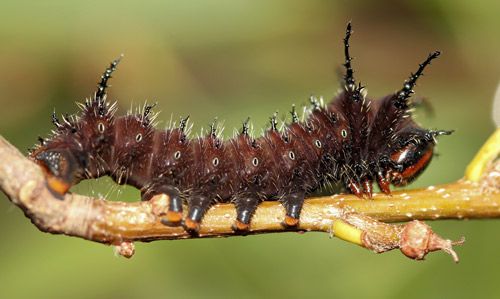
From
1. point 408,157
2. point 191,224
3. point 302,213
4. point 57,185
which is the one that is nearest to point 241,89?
point 408,157

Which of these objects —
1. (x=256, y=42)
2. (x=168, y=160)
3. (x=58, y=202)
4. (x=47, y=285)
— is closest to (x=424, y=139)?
(x=168, y=160)

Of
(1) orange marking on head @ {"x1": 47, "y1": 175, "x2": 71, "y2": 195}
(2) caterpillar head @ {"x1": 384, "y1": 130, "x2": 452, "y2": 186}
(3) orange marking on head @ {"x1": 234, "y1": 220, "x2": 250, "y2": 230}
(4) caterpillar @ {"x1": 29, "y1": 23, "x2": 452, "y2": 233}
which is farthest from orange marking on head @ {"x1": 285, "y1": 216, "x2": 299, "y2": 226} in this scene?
(1) orange marking on head @ {"x1": 47, "y1": 175, "x2": 71, "y2": 195}

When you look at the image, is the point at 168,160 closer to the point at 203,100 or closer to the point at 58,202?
the point at 58,202

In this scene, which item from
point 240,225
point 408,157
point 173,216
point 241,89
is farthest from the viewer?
point 241,89

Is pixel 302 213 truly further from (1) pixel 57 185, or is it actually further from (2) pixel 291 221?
(1) pixel 57 185

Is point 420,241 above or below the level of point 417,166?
below

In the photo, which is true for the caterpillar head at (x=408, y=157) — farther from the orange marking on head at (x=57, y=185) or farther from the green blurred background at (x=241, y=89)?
the orange marking on head at (x=57, y=185)
